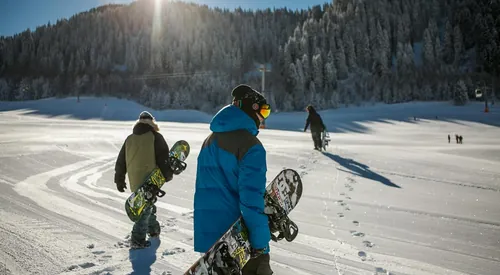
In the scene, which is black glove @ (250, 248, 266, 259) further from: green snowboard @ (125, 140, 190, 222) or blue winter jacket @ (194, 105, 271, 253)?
green snowboard @ (125, 140, 190, 222)

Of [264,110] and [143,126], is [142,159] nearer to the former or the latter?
[143,126]

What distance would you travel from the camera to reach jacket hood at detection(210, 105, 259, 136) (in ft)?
6.94

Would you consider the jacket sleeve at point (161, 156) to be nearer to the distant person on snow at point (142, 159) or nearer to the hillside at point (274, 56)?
→ the distant person on snow at point (142, 159)

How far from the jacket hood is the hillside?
61.2 m

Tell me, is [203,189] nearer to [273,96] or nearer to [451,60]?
[273,96]

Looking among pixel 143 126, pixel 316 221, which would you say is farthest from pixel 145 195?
pixel 316 221

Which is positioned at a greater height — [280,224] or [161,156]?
[161,156]

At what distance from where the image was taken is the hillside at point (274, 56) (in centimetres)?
7238

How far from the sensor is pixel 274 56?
4053 inches

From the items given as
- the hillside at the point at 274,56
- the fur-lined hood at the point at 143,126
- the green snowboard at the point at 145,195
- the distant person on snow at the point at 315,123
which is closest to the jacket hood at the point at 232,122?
the fur-lined hood at the point at 143,126

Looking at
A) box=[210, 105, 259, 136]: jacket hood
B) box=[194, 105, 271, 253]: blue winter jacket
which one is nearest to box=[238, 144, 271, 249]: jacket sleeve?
box=[194, 105, 271, 253]: blue winter jacket

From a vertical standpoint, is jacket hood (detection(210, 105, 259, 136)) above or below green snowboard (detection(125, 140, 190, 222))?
above

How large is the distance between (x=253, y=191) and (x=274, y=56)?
104655 mm

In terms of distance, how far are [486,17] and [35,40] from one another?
15112cm
